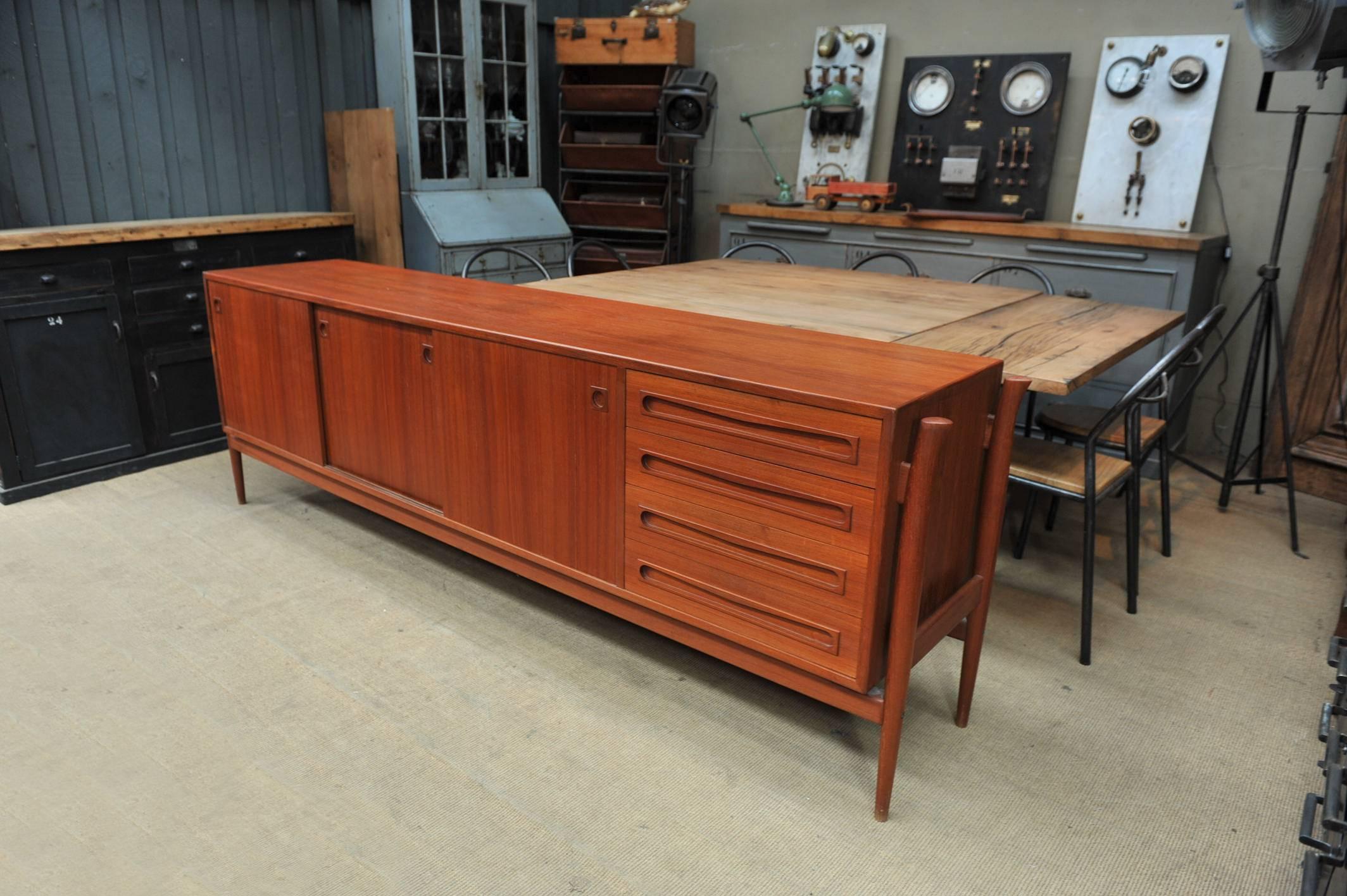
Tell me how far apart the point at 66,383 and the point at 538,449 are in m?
2.31

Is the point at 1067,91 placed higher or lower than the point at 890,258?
higher

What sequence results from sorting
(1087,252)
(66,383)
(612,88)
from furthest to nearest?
1. (612,88)
2. (1087,252)
3. (66,383)

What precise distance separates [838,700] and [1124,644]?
117 cm

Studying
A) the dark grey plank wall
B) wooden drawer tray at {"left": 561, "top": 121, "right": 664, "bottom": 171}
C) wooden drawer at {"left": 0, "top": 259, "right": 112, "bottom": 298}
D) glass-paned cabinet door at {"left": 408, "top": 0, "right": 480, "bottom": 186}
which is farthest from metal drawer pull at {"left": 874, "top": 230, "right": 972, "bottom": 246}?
wooden drawer at {"left": 0, "top": 259, "right": 112, "bottom": 298}

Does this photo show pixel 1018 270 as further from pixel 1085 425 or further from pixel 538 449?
pixel 538 449

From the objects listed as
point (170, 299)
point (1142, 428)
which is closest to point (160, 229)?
point (170, 299)

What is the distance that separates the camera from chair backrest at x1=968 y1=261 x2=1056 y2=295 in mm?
3389

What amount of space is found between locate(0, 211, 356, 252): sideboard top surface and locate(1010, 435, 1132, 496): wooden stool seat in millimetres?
3177

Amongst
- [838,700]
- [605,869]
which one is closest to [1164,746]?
[838,700]

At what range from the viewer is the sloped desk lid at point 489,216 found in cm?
441

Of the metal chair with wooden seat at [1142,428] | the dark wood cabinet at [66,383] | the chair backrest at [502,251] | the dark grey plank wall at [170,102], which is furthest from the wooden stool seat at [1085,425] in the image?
the dark grey plank wall at [170,102]

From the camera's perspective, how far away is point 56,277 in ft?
10.5

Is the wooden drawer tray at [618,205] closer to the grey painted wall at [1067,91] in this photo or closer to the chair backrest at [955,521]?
the grey painted wall at [1067,91]

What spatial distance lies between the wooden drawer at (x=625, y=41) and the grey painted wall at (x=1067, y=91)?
17.1 inches
